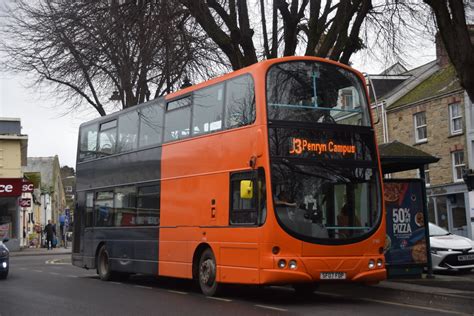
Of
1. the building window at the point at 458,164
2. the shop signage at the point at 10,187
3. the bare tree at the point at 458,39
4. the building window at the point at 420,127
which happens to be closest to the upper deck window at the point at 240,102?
the bare tree at the point at 458,39

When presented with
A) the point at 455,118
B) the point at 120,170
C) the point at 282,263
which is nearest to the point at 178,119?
the point at 120,170

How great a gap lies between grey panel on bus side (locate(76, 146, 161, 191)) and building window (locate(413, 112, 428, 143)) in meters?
22.2

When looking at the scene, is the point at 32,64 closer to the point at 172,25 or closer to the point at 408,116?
the point at 172,25

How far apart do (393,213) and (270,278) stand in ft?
16.5

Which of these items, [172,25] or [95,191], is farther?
[95,191]

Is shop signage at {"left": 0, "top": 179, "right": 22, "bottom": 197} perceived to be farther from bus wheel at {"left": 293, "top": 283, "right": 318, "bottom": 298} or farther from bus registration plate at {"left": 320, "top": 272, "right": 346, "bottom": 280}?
bus registration plate at {"left": 320, "top": 272, "right": 346, "bottom": 280}

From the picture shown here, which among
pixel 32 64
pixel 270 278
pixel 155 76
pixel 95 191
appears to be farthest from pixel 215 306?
pixel 32 64

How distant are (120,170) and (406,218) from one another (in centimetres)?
707

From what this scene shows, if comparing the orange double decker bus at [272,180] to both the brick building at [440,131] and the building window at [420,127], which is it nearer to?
the brick building at [440,131]

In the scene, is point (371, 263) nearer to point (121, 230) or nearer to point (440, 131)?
point (121, 230)

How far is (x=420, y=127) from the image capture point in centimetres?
3522

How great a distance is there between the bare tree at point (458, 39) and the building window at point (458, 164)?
2186 centimetres

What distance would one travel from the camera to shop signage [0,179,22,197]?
3744 centimetres

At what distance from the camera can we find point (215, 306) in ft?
35.6
